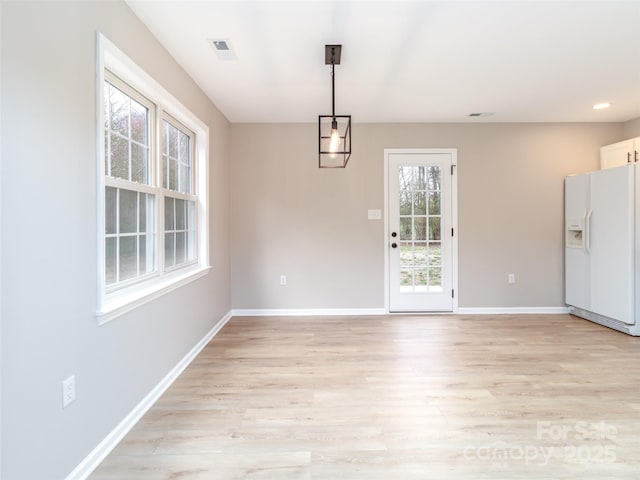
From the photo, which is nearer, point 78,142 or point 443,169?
point 78,142

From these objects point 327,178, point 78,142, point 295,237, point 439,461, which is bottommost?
point 439,461

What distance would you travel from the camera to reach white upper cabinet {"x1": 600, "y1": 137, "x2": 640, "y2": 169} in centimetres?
388

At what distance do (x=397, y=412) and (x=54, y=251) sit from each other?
2.06 meters

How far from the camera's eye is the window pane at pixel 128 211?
2076 mm

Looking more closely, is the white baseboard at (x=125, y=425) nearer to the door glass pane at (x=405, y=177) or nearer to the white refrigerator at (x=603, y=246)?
the door glass pane at (x=405, y=177)

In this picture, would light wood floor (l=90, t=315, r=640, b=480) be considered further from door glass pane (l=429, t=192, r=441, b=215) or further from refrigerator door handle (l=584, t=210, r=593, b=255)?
door glass pane (l=429, t=192, r=441, b=215)

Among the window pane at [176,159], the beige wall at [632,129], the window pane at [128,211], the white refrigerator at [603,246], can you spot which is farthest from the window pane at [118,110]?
the beige wall at [632,129]

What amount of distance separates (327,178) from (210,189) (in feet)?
4.99

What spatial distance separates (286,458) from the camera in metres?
1.71

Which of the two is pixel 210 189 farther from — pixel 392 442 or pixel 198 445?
pixel 392 442

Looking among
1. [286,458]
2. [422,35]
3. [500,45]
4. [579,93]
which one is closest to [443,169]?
[579,93]

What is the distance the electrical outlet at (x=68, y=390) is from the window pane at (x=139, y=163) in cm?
126

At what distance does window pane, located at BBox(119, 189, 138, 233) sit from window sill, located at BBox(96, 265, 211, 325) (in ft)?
1.31

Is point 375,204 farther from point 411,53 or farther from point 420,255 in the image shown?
point 411,53
